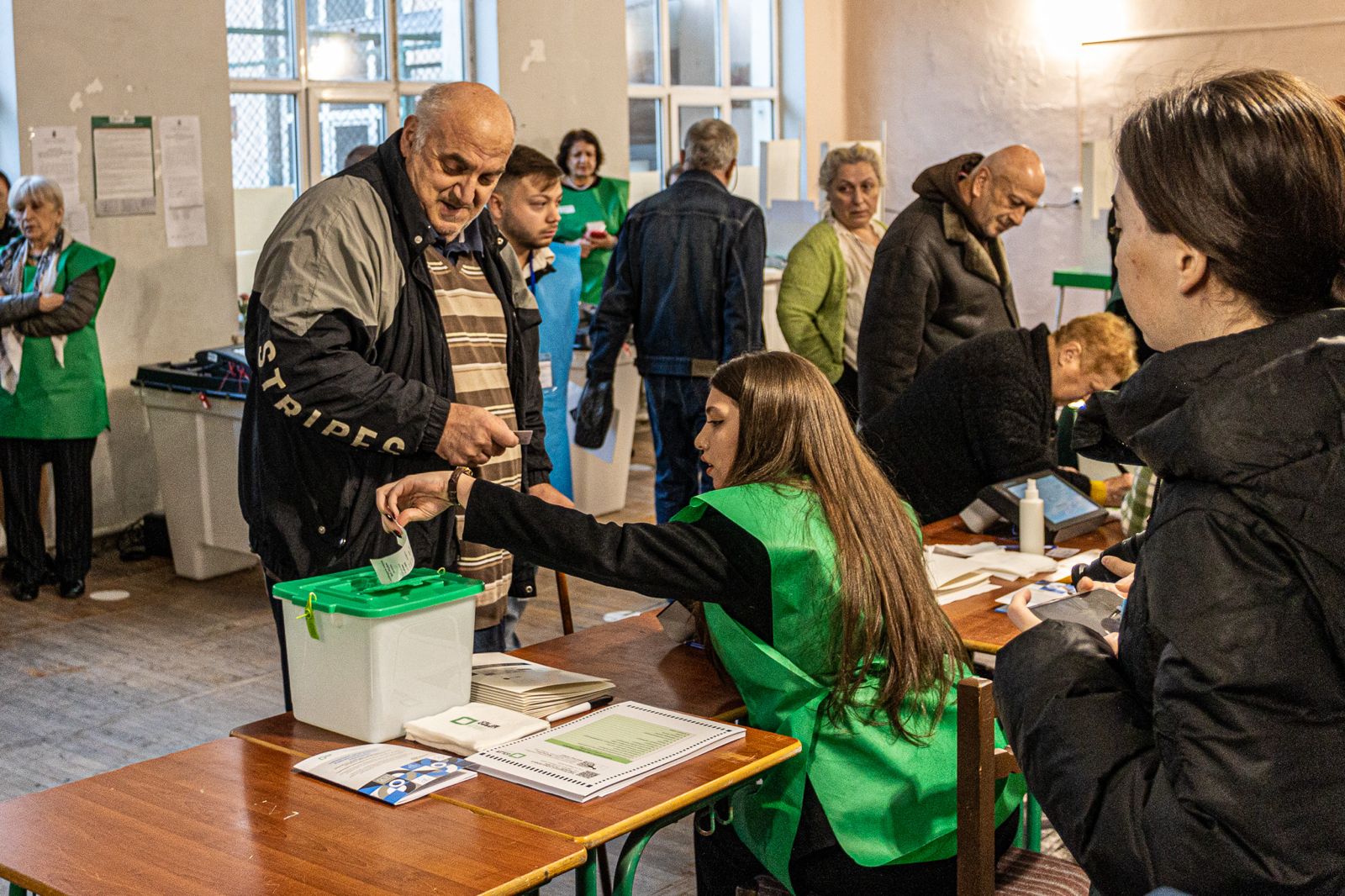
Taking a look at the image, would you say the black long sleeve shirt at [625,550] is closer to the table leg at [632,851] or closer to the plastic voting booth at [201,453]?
the table leg at [632,851]

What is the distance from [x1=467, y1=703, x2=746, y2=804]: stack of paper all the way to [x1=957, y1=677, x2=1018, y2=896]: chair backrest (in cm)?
42

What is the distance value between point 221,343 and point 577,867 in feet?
18.0

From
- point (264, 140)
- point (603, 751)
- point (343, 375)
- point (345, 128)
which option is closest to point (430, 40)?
point (345, 128)

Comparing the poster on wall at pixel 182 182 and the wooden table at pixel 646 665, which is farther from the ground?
the poster on wall at pixel 182 182

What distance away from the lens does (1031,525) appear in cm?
328

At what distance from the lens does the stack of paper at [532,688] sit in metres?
2.24

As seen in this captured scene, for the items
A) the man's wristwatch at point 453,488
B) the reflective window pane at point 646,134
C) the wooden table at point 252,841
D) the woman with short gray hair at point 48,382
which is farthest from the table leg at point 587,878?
the reflective window pane at point 646,134

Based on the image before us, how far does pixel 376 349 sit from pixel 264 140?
202 inches

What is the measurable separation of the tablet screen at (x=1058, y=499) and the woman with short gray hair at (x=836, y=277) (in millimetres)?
1792

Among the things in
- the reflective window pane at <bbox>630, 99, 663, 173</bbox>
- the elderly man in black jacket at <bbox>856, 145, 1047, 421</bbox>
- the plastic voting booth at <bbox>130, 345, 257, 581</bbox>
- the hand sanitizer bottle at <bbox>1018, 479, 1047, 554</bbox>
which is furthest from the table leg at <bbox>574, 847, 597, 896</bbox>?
the reflective window pane at <bbox>630, 99, 663, 173</bbox>

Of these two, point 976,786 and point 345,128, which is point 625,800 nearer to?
point 976,786

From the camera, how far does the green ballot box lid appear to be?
2049 millimetres

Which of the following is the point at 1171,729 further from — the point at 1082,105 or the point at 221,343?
the point at 1082,105

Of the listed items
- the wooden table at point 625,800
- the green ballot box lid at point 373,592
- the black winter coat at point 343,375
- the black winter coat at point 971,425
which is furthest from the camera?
the black winter coat at point 971,425
